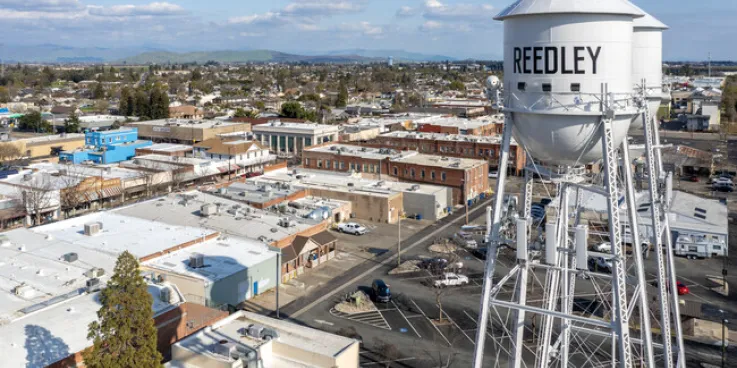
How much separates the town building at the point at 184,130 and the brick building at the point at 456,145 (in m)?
18.2

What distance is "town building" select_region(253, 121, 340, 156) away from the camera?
63469mm

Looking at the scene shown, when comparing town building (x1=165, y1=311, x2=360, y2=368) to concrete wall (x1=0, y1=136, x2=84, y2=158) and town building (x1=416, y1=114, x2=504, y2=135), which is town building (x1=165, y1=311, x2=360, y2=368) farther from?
town building (x1=416, y1=114, x2=504, y2=135)

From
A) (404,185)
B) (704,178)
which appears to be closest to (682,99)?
(704,178)

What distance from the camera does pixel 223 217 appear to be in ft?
107

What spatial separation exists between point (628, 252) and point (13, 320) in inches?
1113

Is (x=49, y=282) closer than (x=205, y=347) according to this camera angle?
No

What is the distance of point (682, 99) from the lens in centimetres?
11444

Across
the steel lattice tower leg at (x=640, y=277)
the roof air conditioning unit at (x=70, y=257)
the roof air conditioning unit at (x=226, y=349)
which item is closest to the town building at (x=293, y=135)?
the roof air conditioning unit at (x=70, y=257)

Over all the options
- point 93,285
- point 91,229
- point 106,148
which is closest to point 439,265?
point 93,285

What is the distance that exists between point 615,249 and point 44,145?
6153cm

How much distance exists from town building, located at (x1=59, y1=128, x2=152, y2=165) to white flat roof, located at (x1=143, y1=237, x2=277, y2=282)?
100 feet

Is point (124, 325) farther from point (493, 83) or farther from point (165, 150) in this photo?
point (165, 150)

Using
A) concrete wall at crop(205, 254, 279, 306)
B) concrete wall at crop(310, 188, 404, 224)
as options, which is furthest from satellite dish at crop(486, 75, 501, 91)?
concrete wall at crop(310, 188, 404, 224)

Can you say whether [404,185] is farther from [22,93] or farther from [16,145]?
[22,93]
